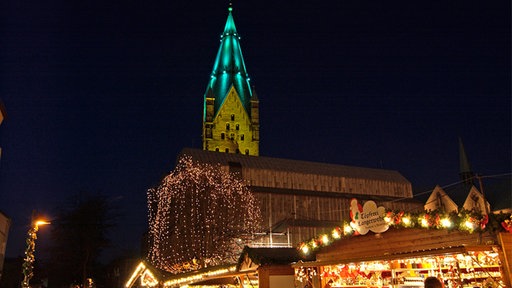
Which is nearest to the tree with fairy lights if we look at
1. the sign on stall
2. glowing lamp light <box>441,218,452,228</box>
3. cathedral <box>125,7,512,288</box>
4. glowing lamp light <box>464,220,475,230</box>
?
cathedral <box>125,7,512,288</box>

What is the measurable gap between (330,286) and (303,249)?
1.80 m

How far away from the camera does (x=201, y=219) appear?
103ft

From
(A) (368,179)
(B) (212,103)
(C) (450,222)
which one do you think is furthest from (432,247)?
(B) (212,103)

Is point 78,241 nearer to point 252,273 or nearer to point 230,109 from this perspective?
point 252,273

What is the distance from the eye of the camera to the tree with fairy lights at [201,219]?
29.6m

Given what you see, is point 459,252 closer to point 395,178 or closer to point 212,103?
point 395,178

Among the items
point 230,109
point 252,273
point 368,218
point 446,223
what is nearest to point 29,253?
point 252,273

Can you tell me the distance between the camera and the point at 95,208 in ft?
118

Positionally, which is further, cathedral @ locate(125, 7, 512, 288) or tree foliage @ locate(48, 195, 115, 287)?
tree foliage @ locate(48, 195, 115, 287)

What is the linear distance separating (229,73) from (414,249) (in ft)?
227

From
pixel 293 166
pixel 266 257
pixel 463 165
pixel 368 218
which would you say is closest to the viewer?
pixel 368 218

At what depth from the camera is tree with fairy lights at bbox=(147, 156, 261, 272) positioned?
1167 inches

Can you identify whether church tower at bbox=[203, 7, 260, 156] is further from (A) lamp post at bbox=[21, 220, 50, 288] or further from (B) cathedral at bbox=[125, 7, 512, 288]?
(A) lamp post at bbox=[21, 220, 50, 288]

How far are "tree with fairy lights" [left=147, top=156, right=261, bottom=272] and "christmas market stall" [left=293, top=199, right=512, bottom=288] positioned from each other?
53.1 feet
